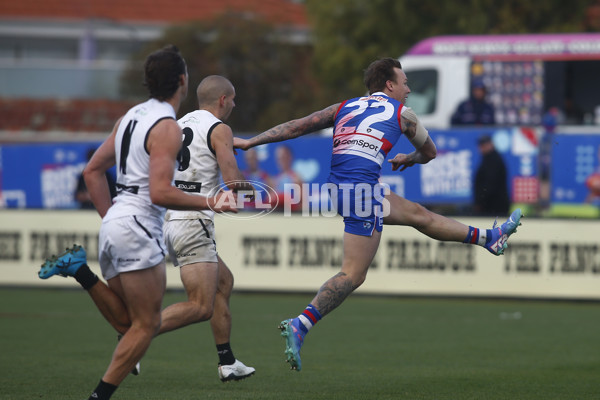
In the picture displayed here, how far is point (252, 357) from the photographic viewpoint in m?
9.97

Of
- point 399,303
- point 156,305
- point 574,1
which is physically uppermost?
point 574,1

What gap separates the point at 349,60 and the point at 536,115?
11637 mm

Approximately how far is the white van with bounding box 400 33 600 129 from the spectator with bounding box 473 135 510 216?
443 cm

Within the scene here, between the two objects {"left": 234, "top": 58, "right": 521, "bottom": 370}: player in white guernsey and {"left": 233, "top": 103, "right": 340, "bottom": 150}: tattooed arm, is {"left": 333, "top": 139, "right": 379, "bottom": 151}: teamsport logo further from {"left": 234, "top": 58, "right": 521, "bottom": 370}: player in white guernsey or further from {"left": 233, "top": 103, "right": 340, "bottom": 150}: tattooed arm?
{"left": 233, "top": 103, "right": 340, "bottom": 150}: tattooed arm

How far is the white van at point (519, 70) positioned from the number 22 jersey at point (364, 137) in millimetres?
13017

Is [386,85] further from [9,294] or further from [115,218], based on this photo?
[9,294]

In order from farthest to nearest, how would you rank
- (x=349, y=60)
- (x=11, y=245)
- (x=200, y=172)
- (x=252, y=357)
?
(x=349, y=60) → (x=11, y=245) → (x=252, y=357) → (x=200, y=172)

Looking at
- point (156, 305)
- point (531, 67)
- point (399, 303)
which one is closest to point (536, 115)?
point (531, 67)

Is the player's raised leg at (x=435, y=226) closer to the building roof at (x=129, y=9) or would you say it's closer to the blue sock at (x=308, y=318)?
the blue sock at (x=308, y=318)

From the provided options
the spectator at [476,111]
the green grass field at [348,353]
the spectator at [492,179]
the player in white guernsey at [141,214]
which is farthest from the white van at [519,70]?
the player in white guernsey at [141,214]

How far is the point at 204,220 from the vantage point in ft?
26.3

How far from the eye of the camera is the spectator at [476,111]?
1938 cm

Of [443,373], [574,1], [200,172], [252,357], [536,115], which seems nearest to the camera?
[200,172]

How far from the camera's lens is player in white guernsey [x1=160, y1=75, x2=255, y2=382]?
7715 mm
